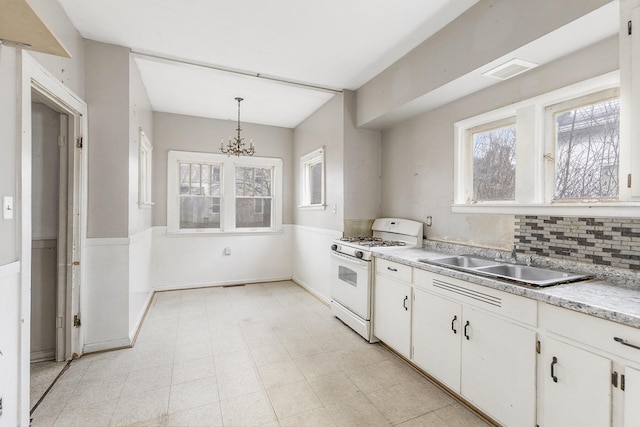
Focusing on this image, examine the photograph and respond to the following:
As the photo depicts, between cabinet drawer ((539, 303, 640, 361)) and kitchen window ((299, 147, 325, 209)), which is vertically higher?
kitchen window ((299, 147, 325, 209))

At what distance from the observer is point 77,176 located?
103 inches

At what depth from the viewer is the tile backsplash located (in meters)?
1.75

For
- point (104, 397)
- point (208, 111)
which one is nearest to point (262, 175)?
point (208, 111)

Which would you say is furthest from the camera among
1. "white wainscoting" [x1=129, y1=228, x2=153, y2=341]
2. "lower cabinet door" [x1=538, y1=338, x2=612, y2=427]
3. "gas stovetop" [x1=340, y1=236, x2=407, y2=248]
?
"gas stovetop" [x1=340, y1=236, x2=407, y2=248]

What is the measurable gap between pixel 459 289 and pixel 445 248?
955 mm

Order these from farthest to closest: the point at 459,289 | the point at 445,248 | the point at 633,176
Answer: the point at 445,248
the point at 459,289
the point at 633,176

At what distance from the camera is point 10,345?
5.50 feet

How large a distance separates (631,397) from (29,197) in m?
3.23

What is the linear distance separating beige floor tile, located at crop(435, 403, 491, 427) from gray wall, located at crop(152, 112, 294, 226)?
13.0ft

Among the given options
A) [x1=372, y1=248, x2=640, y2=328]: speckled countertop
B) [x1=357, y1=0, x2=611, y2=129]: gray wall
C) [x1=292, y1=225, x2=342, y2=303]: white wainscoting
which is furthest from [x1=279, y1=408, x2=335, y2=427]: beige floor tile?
[x1=357, y1=0, x2=611, y2=129]: gray wall

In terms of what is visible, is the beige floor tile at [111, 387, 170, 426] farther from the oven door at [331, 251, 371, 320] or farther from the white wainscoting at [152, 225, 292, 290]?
the white wainscoting at [152, 225, 292, 290]

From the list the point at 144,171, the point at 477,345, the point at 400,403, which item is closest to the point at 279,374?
the point at 400,403

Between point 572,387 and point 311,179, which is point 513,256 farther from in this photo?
point 311,179

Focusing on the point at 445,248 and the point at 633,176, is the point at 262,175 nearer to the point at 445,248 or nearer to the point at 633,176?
the point at 445,248
